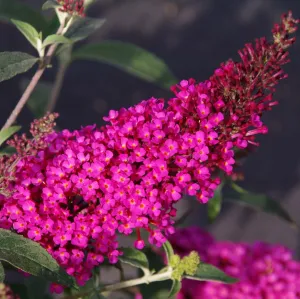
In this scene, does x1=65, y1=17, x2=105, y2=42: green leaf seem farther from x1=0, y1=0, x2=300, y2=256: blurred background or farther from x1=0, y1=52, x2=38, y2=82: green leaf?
x1=0, y1=0, x2=300, y2=256: blurred background

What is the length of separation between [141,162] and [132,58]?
2.72 feet

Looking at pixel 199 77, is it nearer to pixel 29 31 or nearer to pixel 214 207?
pixel 214 207

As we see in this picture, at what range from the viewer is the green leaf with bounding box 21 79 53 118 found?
2072 millimetres

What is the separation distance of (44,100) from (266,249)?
34.0 inches

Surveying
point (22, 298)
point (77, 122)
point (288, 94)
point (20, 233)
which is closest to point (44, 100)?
point (22, 298)

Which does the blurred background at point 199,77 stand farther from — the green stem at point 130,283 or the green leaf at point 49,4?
the green leaf at point 49,4

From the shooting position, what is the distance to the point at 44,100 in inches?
85.4

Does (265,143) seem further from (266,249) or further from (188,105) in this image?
(188,105)

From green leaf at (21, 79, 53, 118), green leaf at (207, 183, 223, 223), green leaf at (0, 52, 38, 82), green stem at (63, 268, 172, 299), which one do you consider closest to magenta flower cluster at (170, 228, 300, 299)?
green leaf at (207, 183, 223, 223)

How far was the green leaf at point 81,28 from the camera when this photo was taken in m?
1.40

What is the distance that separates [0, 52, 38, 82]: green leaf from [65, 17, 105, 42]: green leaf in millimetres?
138

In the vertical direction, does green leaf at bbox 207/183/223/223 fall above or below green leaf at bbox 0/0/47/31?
below

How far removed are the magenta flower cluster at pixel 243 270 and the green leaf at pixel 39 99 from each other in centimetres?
60

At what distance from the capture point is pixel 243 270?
6.01 ft
